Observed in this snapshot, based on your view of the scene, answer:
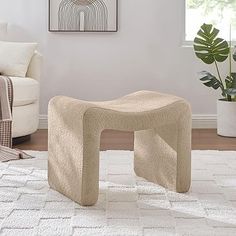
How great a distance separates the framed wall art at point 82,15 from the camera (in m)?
4.88

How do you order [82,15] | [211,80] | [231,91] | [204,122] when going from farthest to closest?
[204,122]
[82,15]
[211,80]
[231,91]

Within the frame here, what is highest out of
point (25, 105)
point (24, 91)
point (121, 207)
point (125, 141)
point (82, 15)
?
point (82, 15)

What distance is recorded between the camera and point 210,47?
4.60 meters

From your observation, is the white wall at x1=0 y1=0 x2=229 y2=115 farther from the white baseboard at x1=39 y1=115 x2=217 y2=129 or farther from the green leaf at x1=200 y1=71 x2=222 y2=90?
the green leaf at x1=200 y1=71 x2=222 y2=90

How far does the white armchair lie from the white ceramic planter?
4.90ft

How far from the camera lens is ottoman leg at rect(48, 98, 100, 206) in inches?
95.7

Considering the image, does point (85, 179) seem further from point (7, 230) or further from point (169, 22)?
point (169, 22)

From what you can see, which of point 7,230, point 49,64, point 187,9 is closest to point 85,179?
point 7,230

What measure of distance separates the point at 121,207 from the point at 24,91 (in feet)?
5.75

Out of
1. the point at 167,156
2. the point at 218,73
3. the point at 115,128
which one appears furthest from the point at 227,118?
the point at 115,128

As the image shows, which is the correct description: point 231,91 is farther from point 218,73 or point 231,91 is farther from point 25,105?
point 25,105

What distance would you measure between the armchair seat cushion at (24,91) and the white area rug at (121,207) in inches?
30.3

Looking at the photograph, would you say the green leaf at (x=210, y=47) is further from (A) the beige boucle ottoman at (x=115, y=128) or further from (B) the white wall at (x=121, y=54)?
(A) the beige boucle ottoman at (x=115, y=128)

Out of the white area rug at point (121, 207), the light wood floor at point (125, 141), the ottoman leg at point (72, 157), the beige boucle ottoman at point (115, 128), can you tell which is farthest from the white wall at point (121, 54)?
the ottoman leg at point (72, 157)
